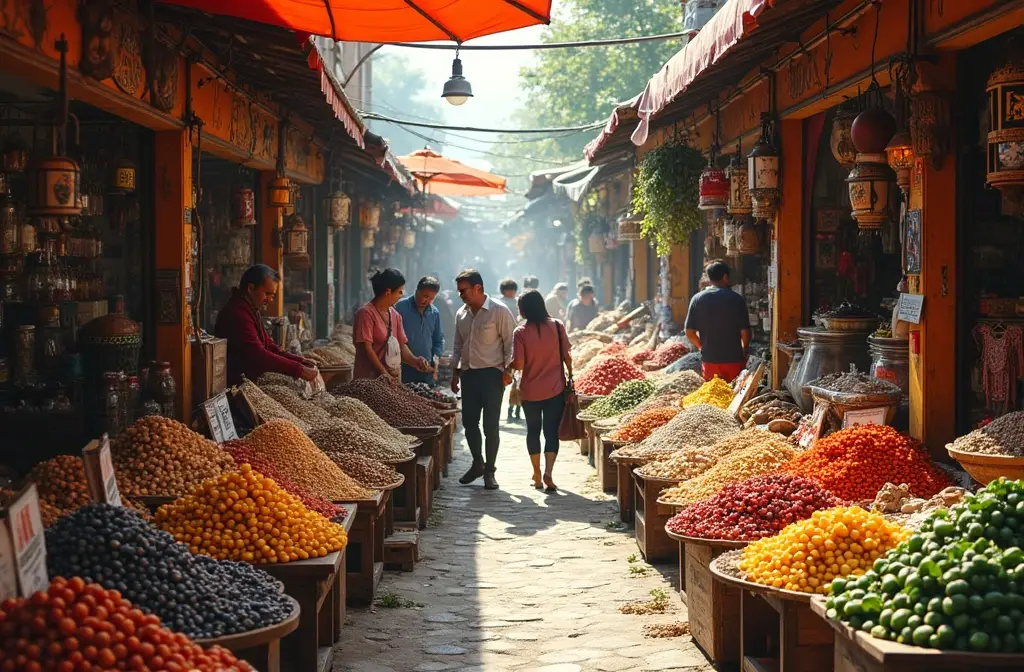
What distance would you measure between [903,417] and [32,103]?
6109 millimetres

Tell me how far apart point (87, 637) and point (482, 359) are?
25.4ft

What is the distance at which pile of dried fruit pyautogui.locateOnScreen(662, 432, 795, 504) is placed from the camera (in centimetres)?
687

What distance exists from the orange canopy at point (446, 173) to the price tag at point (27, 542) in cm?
1531

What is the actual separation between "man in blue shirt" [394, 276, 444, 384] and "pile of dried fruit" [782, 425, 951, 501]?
585 centimetres

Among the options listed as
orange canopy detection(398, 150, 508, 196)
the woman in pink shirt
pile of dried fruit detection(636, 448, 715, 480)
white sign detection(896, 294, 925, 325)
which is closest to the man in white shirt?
the woman in pink shirt

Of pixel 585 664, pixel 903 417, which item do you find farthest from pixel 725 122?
pixel 585 664

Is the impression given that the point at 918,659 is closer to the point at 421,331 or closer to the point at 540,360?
the point at 540,360

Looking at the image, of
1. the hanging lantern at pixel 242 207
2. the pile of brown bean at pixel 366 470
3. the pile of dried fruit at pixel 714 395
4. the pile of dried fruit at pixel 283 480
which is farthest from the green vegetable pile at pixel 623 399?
the pile of dried fruit at pixel 283 480

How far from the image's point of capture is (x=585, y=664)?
18.9 ft

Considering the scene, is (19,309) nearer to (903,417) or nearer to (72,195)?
(72,195)

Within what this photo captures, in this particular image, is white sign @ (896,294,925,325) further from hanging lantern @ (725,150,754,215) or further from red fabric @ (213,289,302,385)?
red fabric @ (213,289,302,385)

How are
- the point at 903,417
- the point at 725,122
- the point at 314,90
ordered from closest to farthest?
the point at 903,417
the point at 314,90
the point at 725,122

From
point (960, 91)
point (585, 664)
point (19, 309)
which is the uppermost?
point (960, 91)

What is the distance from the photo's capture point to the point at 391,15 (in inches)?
262
